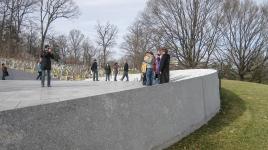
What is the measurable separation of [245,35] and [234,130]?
46470 mm

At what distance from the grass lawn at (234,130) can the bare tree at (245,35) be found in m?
37.9

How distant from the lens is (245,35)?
59188 millimetres

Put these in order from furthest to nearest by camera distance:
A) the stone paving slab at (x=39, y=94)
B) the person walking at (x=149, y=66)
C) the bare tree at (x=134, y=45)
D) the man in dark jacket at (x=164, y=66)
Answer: the bare tree at (x=134, y=45) < the person walking at (x=149, y=66) < the man in dark jacket at (x=164, y=66) < the stone paving slab at (x=39, y=94)

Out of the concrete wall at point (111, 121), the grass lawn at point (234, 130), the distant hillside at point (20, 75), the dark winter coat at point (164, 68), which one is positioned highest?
the dark winter coat at point (164, 68)

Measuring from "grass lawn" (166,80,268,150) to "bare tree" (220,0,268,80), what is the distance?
1494 inches

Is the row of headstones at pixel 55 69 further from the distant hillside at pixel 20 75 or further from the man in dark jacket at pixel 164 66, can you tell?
the man in dark jacket at pixel 164 66

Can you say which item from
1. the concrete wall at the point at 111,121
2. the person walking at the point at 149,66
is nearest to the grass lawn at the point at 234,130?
the concrete wall at the point at 111,121

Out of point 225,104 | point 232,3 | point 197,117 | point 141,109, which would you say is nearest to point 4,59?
point 232,3

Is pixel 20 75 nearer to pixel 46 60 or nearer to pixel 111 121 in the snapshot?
pixel 46 60

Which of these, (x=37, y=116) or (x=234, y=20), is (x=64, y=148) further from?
(x=234, y=20)

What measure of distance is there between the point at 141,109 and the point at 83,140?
2870mm

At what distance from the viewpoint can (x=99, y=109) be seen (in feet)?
27.8

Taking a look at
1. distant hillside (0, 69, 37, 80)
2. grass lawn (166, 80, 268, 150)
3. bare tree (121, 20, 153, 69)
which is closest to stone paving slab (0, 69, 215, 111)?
grass lawn (166, 80, 268, 150)

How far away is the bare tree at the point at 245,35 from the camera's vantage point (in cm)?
5822
